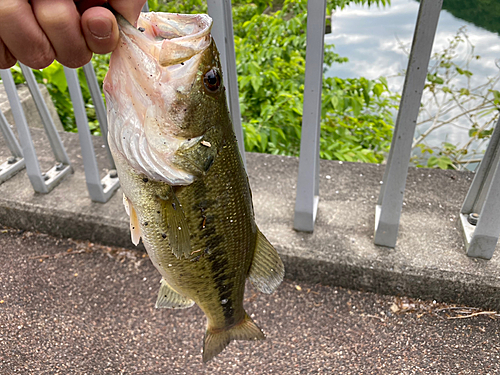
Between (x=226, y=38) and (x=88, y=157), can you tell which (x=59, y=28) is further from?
(x=88, y=157)

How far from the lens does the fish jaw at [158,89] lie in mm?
987

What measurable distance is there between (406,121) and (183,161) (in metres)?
1.34

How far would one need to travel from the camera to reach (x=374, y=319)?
2453mm

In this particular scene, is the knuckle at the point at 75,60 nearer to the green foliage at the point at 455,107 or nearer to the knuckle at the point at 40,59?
the knuckle at the point at 40,59

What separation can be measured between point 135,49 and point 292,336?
1.93 meters

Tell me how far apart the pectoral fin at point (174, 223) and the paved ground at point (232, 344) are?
126 cm

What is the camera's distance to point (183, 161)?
1165mm

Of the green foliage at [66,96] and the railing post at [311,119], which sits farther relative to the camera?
the green foliage at [66,96]

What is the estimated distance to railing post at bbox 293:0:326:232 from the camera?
189 cm

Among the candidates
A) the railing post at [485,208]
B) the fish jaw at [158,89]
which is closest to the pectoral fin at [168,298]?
the fish jaw at [158,89]

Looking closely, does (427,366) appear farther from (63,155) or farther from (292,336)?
(63,155)

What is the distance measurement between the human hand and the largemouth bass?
0.23 ft

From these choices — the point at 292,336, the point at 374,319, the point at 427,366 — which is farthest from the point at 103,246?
the point at 427,366

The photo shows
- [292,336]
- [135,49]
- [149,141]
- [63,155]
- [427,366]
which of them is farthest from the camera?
[63,155]
